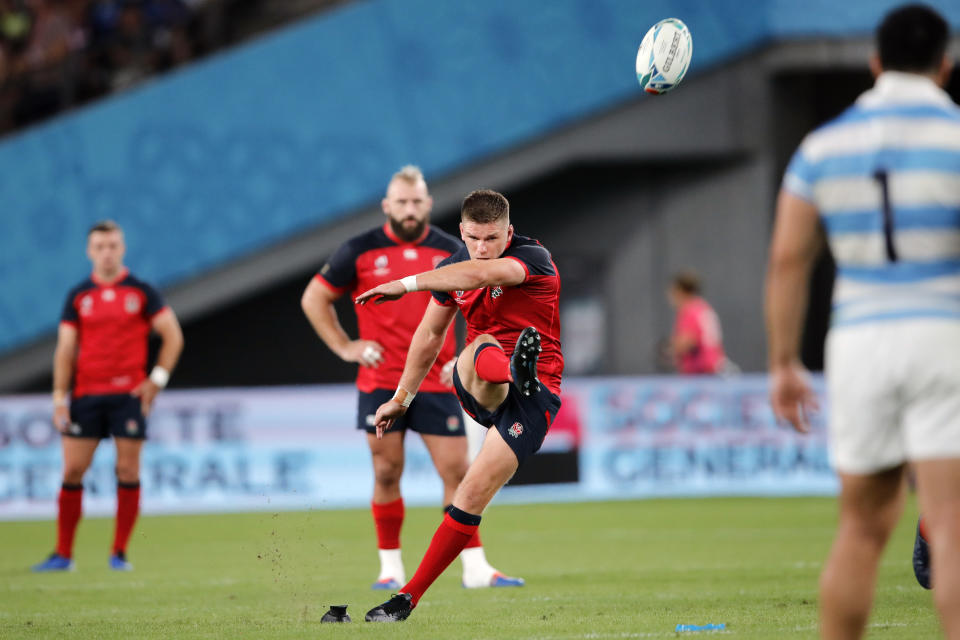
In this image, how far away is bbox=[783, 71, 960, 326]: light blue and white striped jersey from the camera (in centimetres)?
419

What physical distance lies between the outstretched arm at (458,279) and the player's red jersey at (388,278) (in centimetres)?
237

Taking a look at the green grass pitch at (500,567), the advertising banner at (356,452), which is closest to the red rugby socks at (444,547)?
the green grass pitch at (500,567)

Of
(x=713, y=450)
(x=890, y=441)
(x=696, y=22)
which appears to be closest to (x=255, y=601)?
(x=890, y=441)

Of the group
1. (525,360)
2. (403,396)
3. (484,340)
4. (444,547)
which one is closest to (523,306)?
(484,340)

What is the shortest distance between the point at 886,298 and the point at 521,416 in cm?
289

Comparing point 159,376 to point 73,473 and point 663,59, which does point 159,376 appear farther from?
point 663,59

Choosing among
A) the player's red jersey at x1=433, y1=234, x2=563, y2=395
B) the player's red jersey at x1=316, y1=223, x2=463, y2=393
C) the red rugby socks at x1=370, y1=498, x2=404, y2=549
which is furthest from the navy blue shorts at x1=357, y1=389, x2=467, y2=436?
the player's red jersey at x1=433, y1=234, x2=563, y2=395

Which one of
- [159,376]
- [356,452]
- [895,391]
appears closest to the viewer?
[895,391]

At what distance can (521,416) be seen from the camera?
6.87 metres

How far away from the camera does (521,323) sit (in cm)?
711

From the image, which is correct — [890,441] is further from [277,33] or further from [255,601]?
[277,33]

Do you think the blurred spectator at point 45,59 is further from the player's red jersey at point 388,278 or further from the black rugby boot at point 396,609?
the black rugby boot at point 396,609

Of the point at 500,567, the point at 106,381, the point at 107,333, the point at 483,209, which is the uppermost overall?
the point at 483,209

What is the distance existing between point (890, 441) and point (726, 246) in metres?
17.0
